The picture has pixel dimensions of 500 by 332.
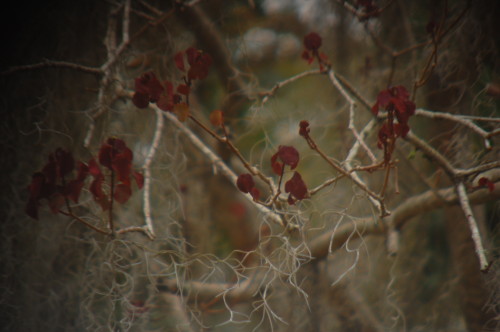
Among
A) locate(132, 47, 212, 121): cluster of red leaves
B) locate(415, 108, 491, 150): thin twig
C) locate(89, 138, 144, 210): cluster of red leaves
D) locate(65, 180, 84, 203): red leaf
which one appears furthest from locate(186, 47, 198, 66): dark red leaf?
locate(415, 108, 491, 150): thin twig

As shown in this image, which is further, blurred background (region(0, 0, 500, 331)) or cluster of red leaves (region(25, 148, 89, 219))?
blurred background (region(0, 0, 500, 331))

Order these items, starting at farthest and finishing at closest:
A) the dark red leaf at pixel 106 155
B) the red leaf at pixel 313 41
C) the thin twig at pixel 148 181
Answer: the red leaf at pixel 313 41
the thin twig at pixel 148 181
the dark red leaf at pixel 106 155

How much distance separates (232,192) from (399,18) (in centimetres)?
84

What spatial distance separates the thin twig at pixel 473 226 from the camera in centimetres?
64

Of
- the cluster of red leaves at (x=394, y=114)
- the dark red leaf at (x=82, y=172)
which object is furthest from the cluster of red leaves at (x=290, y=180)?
the dark red leaf at (x=82, y=172)

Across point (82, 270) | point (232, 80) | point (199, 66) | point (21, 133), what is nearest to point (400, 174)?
point (232, 80)

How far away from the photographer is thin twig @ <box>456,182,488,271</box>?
639 mm

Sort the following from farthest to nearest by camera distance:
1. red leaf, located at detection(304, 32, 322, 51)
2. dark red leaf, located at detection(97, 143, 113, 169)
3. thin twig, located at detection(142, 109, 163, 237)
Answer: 1. red leaf, located at detection(304, 32, 322, 51)
2. thin twig, located at detection(142, 109, 163, 237)
3. dark red leaf, located at detection(97, 143, 113, 169)

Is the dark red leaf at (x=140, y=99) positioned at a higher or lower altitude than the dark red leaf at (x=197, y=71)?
lower

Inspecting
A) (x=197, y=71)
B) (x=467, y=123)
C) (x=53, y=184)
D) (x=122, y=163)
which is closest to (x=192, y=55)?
(x=197, y=71)

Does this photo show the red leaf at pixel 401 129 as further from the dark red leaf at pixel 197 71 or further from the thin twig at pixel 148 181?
the thin twig at pixel 148 181

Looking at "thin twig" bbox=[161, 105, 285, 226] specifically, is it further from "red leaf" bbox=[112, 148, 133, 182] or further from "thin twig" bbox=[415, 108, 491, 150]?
"thin twig" bbox=[415, 108, 491, 150]

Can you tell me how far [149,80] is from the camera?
0.66 m

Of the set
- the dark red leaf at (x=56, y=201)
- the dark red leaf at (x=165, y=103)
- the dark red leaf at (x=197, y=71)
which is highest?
the dark red leaf at (x=197, y=71)
